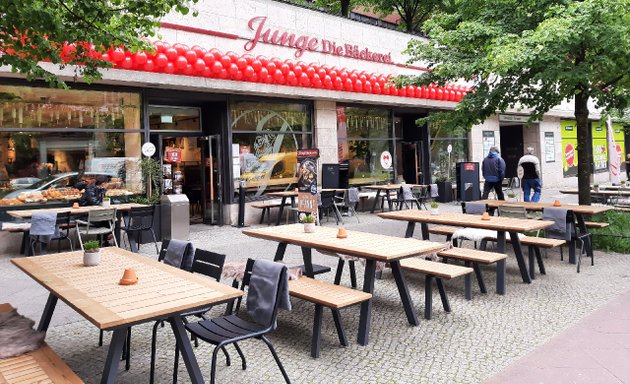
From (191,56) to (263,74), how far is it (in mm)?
1988

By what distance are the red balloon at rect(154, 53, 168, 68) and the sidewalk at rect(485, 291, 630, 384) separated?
9064mm

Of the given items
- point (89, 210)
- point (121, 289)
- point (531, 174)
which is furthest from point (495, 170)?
point (121, 289)

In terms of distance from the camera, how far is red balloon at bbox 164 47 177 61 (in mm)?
10686

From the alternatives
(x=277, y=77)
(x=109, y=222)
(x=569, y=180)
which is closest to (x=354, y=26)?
(x=277, y=77)

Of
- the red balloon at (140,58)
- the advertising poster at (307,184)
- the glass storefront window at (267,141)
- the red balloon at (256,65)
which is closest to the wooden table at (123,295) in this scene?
the advertising poster at (307,184)

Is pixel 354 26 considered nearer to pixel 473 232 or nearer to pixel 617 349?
pixel 473 232

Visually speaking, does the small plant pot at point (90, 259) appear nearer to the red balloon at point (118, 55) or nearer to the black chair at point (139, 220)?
the black chair at point (139, 220)

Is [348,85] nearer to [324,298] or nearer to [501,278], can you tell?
[501,278]

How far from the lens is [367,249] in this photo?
197 inches

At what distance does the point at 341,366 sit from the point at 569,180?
25981mm

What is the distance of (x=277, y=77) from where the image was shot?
41.8 feet

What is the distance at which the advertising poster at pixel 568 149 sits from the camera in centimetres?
2638

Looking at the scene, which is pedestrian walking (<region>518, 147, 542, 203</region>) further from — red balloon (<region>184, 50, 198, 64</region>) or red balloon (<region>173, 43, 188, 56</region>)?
red balloon (<region>173, 43, 188, 56</region>)

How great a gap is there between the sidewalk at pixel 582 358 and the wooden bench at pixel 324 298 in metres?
1.33
